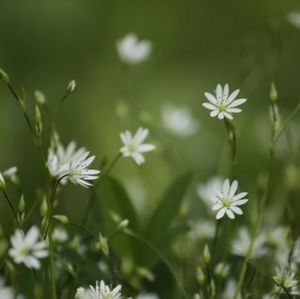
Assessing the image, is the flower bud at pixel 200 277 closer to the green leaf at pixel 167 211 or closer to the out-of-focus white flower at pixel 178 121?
the green leaf at pixel 167 211

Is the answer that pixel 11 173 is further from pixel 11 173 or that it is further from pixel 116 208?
pixel 116 208

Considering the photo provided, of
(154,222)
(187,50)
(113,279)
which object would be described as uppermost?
(187,50)

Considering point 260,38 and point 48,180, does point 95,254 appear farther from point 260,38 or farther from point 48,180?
point 260,38

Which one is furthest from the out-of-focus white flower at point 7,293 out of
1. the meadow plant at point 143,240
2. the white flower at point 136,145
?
the white flower at point 136,145

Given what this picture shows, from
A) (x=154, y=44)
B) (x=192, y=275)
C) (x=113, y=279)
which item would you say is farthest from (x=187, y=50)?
(x=113, y=279)

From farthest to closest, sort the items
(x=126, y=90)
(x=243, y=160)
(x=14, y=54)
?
(x=126, y=90)
(x=14, y=54)
(x=243, y=160)

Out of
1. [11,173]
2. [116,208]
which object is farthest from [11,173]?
[116,208]

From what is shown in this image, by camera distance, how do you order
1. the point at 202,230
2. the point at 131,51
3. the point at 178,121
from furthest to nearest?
the point at 178,121 < the point at 131,51 < the point at 202,230

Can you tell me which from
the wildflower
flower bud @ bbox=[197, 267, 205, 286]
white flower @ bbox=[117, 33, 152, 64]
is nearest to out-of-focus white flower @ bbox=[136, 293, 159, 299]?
flower bud @ bbox=[197, 267, 205, 286]
